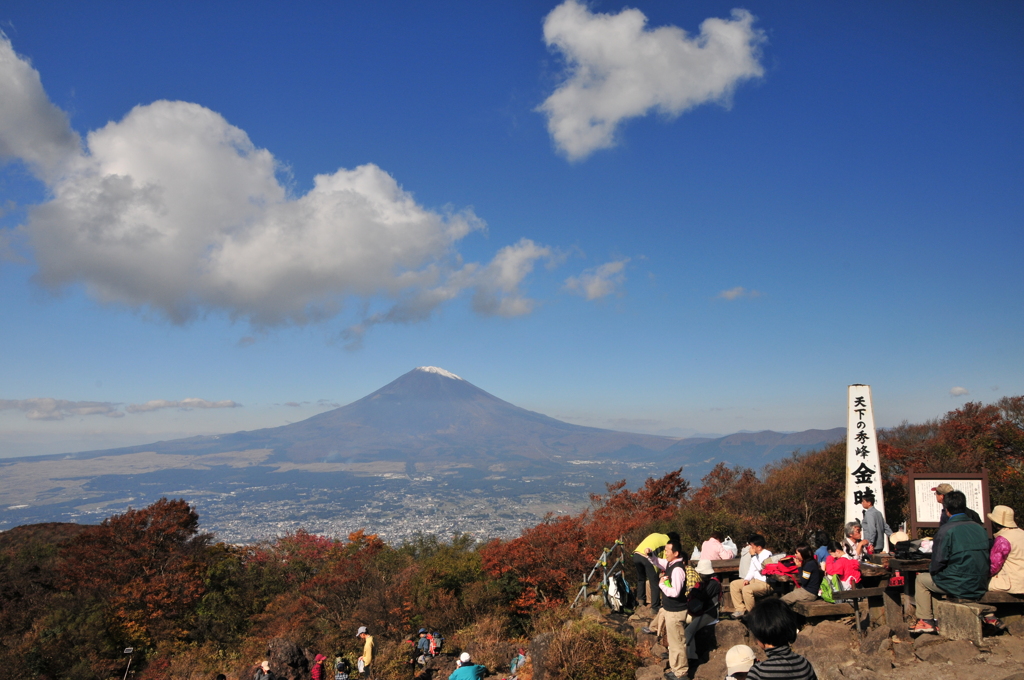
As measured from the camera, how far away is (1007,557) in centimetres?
530

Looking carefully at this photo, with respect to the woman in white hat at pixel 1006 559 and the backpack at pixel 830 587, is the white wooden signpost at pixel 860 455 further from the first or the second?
the woman in white hat at pixel 1006 559

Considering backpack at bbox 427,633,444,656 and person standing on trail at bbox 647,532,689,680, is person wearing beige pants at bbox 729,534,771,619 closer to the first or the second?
person standing on trail at bbox 647,532,689,680

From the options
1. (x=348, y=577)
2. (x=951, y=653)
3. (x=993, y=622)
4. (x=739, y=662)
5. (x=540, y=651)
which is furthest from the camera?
(x=348, y=577)

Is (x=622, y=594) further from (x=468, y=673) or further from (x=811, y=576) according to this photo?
(x=811, y=576)

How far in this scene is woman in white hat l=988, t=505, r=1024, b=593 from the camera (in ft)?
17.1

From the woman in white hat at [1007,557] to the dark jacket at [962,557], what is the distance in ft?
0.57

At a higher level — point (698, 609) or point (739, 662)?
point (739, 662)

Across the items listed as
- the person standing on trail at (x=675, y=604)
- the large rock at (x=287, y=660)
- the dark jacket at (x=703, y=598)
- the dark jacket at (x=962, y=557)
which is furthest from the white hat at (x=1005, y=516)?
the large rock at (x=287, y=660)

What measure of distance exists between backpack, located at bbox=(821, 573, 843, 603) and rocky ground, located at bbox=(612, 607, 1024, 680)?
287 millimetres

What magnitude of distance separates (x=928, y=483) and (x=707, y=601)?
4.98 meters

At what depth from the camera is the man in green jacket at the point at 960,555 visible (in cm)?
513

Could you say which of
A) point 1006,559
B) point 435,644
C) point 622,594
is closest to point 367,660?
point 435,644

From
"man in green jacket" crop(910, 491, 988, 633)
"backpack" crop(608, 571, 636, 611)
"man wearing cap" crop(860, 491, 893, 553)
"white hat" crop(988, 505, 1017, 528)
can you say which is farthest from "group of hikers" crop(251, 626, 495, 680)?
"white hat" crop(988, 505, 1017, 528)

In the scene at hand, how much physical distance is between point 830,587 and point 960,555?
1.45 m
